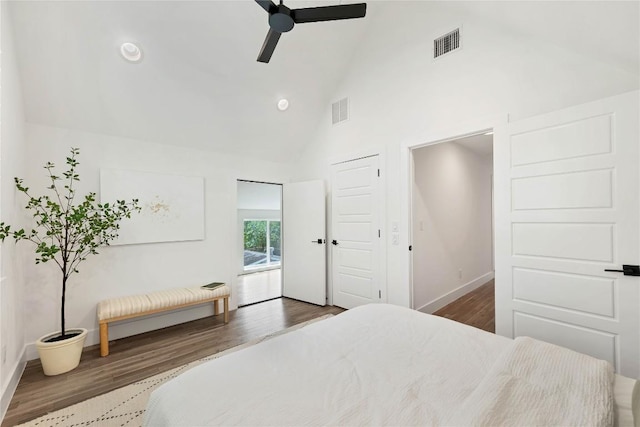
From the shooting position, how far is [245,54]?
3057mm

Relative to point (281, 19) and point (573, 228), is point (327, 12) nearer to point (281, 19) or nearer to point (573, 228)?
point (281, 19)

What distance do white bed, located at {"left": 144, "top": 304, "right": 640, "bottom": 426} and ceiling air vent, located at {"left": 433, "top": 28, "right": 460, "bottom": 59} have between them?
2780 mm

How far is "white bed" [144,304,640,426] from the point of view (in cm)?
94

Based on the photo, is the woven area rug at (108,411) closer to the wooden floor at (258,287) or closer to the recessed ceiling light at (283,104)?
the wooden floor at (258,287)

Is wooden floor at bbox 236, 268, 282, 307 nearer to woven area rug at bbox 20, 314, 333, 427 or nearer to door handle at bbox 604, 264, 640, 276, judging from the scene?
woven area rug at bbox 20, 314, 333, 427

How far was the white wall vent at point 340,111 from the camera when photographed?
3.94 m

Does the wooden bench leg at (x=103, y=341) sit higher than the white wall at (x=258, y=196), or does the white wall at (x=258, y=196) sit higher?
the white wall at (x=258, y=196)

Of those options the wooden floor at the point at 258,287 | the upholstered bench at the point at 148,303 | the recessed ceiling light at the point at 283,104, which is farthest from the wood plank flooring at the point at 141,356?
the recessed ceiling light at the point at 283,104

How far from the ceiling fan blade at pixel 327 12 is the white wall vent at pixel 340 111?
1.99 m

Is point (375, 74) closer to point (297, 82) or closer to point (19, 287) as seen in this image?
point (297, 82)

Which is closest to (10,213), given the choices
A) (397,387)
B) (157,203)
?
(157,203)

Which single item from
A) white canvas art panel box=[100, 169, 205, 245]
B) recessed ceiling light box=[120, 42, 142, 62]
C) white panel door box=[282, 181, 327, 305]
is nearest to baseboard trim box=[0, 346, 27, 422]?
white canvas art panel box=[100, 169, 205, 245]

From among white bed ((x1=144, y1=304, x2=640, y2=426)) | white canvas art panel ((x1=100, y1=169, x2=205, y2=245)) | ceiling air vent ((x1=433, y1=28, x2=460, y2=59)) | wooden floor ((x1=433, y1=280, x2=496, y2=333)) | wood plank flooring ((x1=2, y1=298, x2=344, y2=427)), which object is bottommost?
wood plank flooring ((x1=2, y1=298, x2=344, y2=427))

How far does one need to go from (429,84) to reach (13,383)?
→ 180 inches
